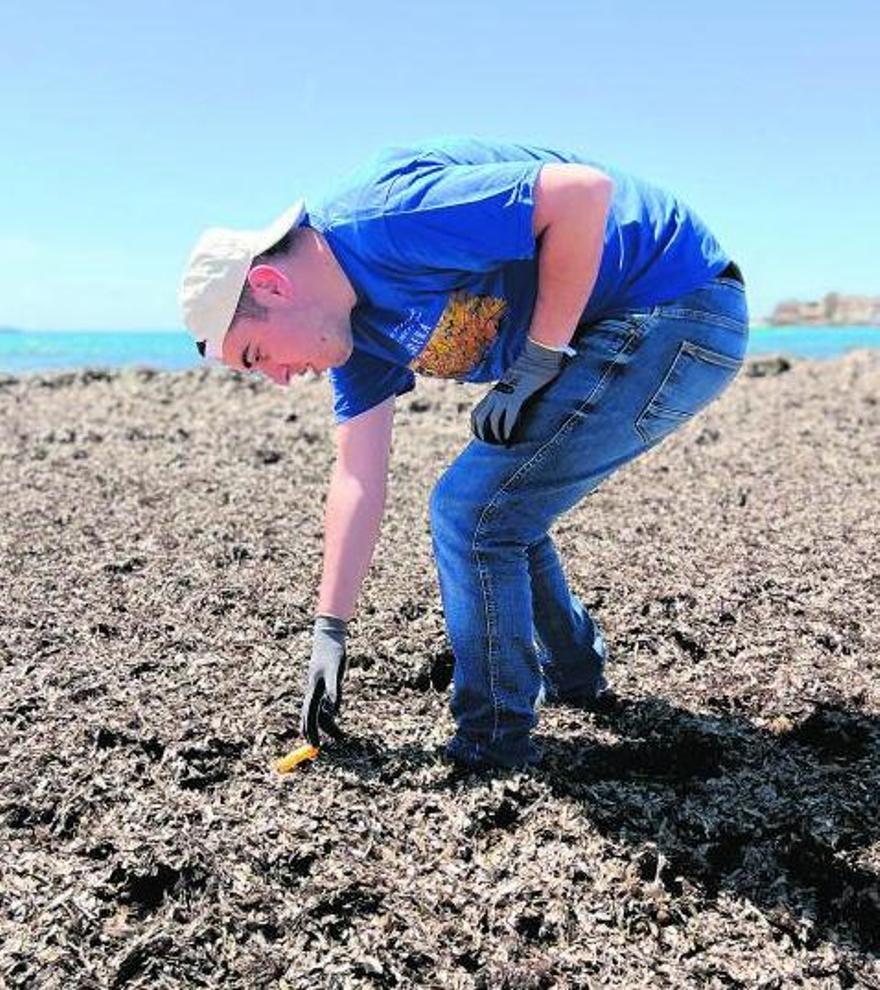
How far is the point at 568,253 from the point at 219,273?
733mm

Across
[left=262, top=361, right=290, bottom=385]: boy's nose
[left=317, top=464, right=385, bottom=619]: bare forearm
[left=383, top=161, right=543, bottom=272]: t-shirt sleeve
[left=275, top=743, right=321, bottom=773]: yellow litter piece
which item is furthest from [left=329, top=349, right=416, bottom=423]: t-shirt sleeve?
[left=275, top=743, right=321, bottom=773]: yellow litter piece

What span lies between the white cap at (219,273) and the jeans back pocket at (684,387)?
0.91 m

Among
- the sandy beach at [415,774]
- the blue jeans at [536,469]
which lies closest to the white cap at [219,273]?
the blue jeans at [536,469]

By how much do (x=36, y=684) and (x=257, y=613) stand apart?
2.71 feet

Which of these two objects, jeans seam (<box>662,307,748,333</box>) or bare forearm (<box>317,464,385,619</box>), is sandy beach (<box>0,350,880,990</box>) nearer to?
bare forearm (<box>317,464,385,619</box>)

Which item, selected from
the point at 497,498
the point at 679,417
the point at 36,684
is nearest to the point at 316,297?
the point at 497,498

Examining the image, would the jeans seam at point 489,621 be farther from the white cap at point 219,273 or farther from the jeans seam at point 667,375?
the white cap at point 219,273

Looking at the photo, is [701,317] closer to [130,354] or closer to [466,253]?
[466,253]

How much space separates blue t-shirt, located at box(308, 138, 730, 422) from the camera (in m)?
2.36

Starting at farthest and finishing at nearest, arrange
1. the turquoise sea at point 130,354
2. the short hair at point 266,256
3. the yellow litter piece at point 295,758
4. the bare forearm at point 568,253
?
the turquoise sea at point 130,354 < the yellow litter piece at point 295,758 < the short hair at point 266,256 < the bare forearm at point 568,253

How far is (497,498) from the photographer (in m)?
2.70

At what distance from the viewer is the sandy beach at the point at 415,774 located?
2262 mm

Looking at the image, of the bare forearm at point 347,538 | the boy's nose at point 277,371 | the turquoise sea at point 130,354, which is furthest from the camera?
the turquoise sea at point 130,354

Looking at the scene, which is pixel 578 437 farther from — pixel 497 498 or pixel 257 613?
pixel 257 613
